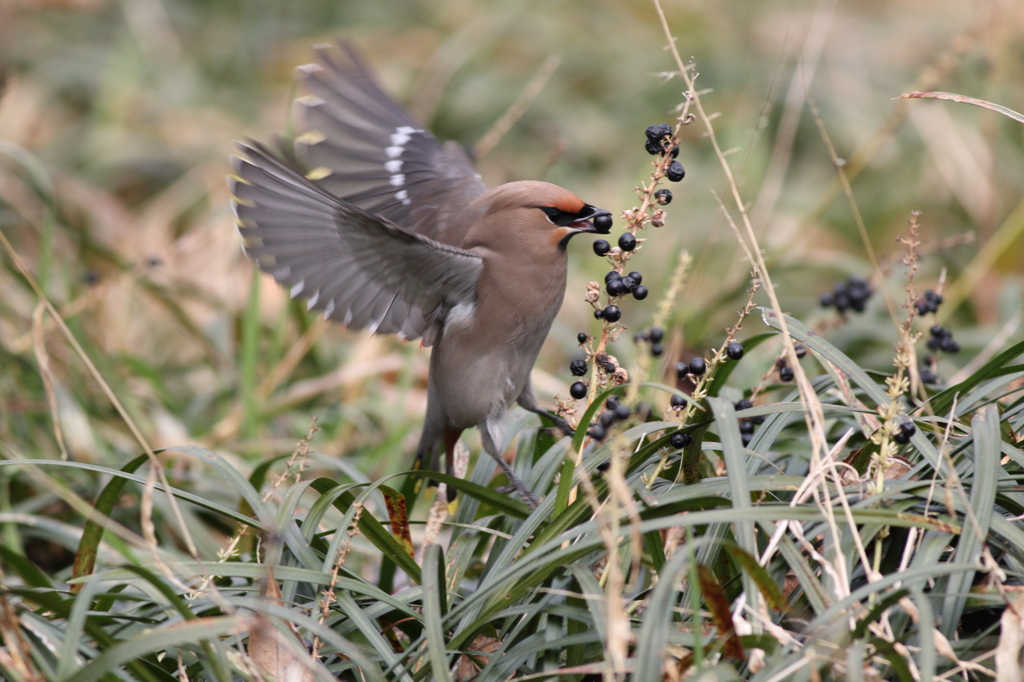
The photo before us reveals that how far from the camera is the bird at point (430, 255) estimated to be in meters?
2.10

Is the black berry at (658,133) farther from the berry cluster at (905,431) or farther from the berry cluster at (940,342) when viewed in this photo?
the berry cluster at (940,342)

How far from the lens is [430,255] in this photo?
217 centimetres

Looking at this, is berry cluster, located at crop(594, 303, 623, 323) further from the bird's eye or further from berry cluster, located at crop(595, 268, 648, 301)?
the bird's eye

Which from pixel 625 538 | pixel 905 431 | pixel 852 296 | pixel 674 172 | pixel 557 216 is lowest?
pixel 625 538

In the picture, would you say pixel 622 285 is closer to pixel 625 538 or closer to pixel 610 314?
pixel 610 314

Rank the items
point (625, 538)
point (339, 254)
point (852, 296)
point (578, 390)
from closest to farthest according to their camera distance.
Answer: point (625, 538), point (578, 390), point (339, 254), point (852, 296)

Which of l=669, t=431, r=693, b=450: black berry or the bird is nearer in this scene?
l=669, t=431, r=693, b=450: black berry

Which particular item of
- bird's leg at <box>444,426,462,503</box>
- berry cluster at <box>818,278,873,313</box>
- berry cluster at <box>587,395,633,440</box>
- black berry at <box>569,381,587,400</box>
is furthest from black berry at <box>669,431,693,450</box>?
berry cluster at <box>818,278,873,313</box>

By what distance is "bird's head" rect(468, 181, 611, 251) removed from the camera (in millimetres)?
2250

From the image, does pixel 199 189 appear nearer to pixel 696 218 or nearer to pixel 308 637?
pixel 696 218

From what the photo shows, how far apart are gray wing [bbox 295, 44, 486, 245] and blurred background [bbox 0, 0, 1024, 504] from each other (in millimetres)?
466

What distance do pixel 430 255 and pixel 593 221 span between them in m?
0.36

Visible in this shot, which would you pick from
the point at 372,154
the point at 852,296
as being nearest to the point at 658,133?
the point at 372,154

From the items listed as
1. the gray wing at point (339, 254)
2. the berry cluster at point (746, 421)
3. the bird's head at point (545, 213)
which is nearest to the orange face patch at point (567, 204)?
the bird's head at point (545, 213)
